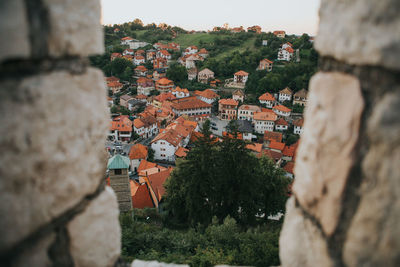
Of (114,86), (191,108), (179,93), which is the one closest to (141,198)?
(191,108)

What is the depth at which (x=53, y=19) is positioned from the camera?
1.05 m

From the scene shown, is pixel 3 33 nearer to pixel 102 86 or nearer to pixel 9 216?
pixel 102 86

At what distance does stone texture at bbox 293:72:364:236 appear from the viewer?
112 cm

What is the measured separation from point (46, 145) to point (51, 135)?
5cm

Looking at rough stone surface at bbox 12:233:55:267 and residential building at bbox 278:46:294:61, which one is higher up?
A: residential building at bbox 278:46:294:61

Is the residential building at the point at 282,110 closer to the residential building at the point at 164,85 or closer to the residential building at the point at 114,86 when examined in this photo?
the residential building at the point at 164,85

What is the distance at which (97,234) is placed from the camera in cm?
141

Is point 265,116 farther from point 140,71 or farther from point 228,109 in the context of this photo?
point 140,71

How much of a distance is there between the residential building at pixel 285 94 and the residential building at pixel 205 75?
18.4 meters

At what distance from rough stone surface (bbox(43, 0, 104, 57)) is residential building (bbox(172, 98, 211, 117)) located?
45966 mm

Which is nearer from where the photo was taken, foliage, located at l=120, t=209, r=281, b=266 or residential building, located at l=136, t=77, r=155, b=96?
foliage, located at l=120, t=209, r=281, b=266

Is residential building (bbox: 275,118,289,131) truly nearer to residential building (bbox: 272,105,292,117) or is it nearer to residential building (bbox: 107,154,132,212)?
residential building (bbox: 272,105,292,117)

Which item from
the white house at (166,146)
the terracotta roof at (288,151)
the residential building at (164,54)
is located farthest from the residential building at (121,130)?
the residential building at (164,54)

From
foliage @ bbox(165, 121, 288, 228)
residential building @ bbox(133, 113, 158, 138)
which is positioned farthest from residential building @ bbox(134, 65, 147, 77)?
foliage @ bbox(165, 121, 288, 228)
